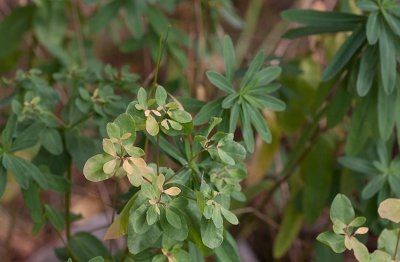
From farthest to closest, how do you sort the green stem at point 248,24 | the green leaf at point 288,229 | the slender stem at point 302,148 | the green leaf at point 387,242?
the green stem at point 248,24, the green leaf at point 288,229, the slender stem at point 302,148, the green leaf at point 387,242

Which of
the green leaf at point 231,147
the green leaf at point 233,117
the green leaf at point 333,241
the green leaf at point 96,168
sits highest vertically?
the green leaf at point 231,147

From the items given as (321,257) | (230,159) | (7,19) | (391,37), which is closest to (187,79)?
(7,19)

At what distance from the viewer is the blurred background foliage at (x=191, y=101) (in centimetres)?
121

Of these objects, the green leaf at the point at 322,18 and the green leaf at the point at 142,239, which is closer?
the green leaf at the point at 142,239

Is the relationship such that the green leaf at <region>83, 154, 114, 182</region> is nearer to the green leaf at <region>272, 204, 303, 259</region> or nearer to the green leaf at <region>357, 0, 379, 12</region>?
the green leaf at <region>357, 0, 379, 12</region>

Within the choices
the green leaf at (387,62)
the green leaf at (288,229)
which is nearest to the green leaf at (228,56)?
the green leaf at (387,62)

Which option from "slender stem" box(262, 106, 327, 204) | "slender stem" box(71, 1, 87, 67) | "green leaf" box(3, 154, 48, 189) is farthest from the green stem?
"green leaf" box(3, 154, 48, 189)

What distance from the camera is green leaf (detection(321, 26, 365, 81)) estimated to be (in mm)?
1179

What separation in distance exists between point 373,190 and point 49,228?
1431 mm

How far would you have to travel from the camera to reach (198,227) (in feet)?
3.25

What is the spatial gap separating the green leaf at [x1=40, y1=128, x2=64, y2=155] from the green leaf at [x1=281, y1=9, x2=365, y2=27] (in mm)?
455

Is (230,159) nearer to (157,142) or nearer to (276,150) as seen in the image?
(157,142)

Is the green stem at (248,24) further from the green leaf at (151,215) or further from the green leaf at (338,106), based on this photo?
the green leaf at (151,215)

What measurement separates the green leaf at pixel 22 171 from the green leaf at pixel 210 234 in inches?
11.7
